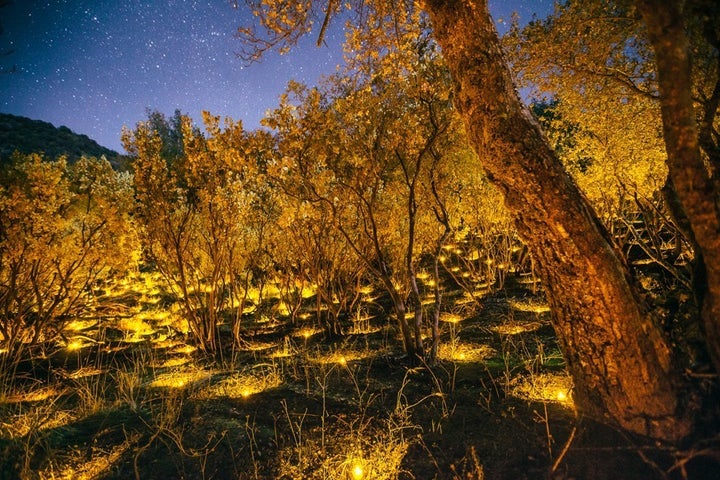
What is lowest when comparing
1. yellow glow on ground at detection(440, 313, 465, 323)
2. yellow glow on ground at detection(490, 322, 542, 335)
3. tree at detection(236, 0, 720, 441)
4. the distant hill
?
yellow glow on ground at detection(490, 322, 542, 335)

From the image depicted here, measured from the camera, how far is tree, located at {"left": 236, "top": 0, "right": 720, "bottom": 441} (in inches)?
116

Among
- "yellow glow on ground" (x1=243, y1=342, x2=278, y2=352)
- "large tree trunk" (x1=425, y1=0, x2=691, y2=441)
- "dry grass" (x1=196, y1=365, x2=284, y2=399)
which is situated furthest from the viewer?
"yellow glow on ground" (x1=243, y1=342, x2=278, y2=352)

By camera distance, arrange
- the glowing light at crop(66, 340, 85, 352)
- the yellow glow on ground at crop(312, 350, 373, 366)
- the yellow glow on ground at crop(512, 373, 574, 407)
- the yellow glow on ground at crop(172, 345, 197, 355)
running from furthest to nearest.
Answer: the glowing light at crop(66, 340, 85, 352) → the yellow glow on ground at crop(172, 345, 197, 355) → the yellow glow on ground at crop(312, 350, 373, 366) → the yellow glow on ground at crop(512, 373, 574, 407)

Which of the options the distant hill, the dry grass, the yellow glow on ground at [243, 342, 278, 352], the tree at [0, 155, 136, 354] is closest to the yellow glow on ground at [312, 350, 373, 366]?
the dry grass

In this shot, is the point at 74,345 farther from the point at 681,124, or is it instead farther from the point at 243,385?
the point at 681,124

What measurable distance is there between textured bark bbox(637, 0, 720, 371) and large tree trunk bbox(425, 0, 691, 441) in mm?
601

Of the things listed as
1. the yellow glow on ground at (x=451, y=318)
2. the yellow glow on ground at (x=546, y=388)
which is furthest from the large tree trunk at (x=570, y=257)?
the yellow glow on ground at (x=451, y=318)

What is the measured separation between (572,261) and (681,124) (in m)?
1.14

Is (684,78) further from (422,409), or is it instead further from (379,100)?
(379,100)

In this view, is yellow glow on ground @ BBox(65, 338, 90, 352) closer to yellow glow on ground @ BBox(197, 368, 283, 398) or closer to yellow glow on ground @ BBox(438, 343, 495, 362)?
yellow glow on ground @ BBox(197, 368, 283, 398)

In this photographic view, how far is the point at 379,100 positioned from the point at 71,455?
5948 mm

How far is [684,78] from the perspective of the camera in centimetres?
233

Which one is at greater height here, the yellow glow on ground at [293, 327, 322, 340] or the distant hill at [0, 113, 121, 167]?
the distant hill at [0, 113, 121, 167]

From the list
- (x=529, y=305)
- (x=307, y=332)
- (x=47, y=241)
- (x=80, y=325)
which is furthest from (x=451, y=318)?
(x=80, y=325)
